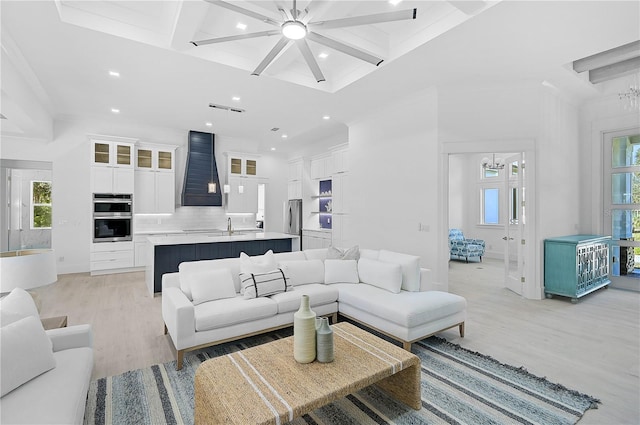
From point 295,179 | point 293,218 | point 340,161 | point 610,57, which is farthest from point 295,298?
point 295,179

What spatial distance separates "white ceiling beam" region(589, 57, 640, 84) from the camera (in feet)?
14.8

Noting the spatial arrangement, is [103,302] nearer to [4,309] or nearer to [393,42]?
[4,309]

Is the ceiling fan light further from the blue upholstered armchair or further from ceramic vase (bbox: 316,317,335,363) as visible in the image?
the blue upholstered armchair

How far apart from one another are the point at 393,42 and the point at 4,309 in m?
4.50

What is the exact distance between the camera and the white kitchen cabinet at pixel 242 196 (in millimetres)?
8180

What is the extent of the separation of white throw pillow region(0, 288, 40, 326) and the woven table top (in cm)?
110

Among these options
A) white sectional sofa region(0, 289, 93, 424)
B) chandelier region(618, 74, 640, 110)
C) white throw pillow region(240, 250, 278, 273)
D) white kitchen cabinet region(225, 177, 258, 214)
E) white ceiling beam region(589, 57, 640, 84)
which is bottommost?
white sectional sofa region(0, 289, 93, 424)

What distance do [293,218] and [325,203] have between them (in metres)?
1.11

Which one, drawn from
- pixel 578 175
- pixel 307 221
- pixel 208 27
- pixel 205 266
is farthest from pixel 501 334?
pixel 307 221

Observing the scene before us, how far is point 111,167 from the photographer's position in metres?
6.44

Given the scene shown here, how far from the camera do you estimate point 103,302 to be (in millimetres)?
4559

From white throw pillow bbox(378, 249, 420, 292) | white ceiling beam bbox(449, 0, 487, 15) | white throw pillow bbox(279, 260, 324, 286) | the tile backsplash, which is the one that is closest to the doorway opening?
white throw pillow bbox(378, 249, 420, 292)

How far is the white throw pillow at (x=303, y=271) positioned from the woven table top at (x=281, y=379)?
1.41m

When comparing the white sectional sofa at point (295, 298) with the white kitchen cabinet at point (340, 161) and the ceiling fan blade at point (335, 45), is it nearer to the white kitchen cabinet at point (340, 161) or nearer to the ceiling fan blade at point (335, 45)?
the ceiling fan blade at point (335, 45)
